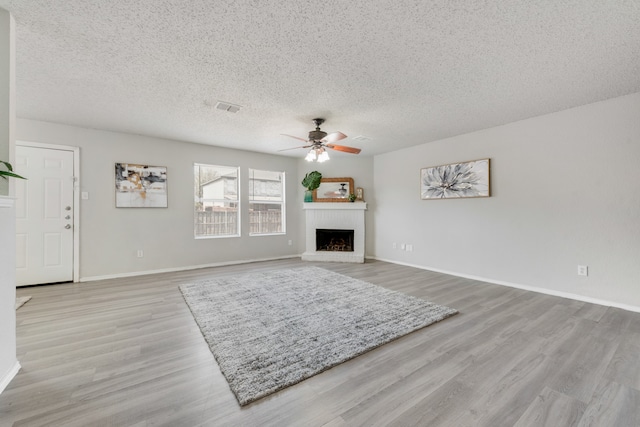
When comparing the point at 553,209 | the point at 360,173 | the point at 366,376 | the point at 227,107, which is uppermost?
the point at 227,107

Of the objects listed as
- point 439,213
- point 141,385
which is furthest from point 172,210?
point 439,213

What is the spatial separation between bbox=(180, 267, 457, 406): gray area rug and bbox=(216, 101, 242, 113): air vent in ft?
7.88

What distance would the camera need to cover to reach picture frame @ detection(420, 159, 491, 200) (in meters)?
4.14

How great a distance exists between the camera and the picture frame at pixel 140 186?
4352mm

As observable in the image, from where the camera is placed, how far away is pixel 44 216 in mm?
3826

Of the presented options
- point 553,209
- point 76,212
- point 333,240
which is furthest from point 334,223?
point 76,212

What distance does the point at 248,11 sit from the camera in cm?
174

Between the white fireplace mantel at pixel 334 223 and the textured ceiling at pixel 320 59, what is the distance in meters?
2.54

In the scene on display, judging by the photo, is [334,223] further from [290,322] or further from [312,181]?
[290,322]

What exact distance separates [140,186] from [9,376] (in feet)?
11.2

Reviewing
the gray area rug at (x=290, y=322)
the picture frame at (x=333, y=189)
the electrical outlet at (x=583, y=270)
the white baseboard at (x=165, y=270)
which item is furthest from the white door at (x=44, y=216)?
the electrical outlet at (x=583, y=270)

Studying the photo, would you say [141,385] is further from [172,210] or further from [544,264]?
[544,264]

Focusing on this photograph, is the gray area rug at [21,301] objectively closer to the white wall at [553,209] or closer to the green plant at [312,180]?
the green plant at [312,180]

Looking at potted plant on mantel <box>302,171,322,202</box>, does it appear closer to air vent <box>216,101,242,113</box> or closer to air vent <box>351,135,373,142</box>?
air vent <box>351,135,373,142</box>
